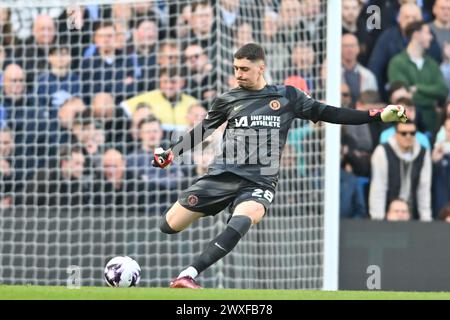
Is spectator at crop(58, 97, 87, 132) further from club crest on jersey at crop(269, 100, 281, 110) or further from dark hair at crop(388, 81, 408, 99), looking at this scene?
club crest on jersey at crop(269, 100, 281, 110)

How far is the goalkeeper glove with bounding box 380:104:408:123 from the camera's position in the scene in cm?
938

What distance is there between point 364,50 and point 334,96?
1652mm

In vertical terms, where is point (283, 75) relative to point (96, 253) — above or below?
above

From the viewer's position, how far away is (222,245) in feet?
30.0

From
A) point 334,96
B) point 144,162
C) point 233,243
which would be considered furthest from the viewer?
point 144,162

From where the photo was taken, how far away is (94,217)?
1301cm

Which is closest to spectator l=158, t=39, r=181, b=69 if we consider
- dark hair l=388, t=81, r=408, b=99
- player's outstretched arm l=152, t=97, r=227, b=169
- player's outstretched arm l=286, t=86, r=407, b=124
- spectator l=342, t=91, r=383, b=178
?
spectator l=342, t=91, r=383, b=178

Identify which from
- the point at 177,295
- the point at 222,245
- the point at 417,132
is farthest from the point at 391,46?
the point at 177,295

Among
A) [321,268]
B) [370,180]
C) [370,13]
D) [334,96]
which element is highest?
[370,13]

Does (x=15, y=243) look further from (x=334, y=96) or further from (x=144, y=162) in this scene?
(x=334, y=96)

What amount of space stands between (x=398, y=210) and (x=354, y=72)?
1840 mm

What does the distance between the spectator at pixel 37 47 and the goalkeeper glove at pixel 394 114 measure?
18.9ft

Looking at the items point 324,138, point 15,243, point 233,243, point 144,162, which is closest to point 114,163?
point 144,162

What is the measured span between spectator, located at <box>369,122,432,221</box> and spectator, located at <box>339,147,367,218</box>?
115 millimetres
